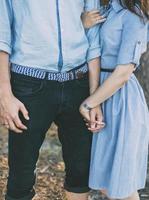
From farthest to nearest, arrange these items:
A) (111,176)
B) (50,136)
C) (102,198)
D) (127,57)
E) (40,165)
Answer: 1. (50,136)
2. (40,165)
3. (102,198)
4. (111,176)
5. (127,57)

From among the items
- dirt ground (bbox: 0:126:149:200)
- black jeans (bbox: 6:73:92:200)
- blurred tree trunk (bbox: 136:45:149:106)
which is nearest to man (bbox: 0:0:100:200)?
black jeans (bbox: 6:73:92:200)

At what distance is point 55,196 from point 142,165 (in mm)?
1293

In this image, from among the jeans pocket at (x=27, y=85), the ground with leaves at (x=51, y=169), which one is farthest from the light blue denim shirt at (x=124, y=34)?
the ground with leaves at (x=51, y=169)

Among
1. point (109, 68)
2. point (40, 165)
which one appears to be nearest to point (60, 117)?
point (109, 68)

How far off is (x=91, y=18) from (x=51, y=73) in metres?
0.33

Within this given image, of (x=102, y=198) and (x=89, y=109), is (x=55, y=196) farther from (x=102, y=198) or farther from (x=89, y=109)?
(x=89, y=109)

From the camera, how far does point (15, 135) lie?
2.67m

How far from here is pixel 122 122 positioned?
2.64 m

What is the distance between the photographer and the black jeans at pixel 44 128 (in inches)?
102

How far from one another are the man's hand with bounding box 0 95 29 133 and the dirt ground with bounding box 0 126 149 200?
1.34m

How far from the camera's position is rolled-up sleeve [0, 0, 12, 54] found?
2.46 meters

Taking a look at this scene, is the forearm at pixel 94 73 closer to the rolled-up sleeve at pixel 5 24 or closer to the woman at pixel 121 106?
the woman at pixel 121 106

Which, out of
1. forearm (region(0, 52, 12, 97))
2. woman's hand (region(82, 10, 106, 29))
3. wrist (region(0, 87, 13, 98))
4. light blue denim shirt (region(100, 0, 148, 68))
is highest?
woman's hand (region(82, 10, 106, 29))

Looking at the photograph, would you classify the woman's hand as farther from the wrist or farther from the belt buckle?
the wrist
